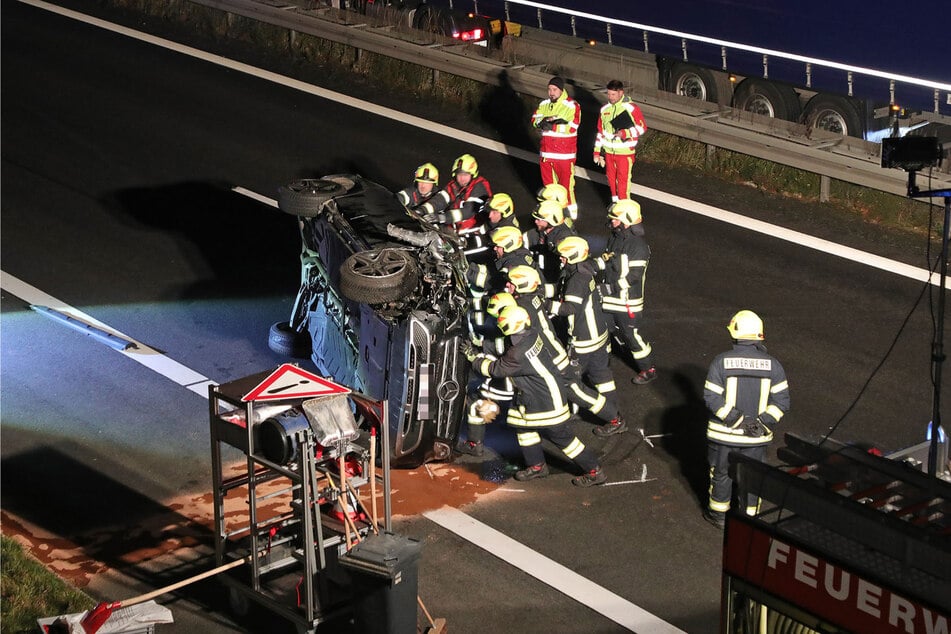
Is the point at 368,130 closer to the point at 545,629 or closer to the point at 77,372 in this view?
the point at 77,372

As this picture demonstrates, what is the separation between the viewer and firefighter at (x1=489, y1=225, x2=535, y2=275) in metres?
12.2

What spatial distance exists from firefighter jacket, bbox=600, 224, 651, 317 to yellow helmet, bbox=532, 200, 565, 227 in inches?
22.3

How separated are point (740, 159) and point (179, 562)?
30.6ft

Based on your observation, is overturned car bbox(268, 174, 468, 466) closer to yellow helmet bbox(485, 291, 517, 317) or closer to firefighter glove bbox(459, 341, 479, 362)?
firefighter glove bbox(459, 341, 479, 362)

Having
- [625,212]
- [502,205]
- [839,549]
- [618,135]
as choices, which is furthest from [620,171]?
[839,549]

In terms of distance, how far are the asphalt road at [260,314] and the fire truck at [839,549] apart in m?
2.80

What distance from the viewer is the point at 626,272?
12.6 meters

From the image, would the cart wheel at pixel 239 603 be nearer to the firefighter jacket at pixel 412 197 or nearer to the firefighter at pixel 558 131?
the firefighter jacket at pixel 412 197

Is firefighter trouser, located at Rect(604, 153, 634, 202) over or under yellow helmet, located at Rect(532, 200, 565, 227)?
under

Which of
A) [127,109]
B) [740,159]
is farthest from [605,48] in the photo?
[127,109]

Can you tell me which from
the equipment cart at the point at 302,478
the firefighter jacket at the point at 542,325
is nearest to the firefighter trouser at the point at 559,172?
the firefighter jacket at the point at 542,325

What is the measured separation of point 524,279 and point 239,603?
337 centimetres

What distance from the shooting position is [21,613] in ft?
31.2

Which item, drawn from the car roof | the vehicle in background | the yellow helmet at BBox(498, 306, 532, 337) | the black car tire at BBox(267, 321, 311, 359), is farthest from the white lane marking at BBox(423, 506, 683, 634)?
the vehicle in background
